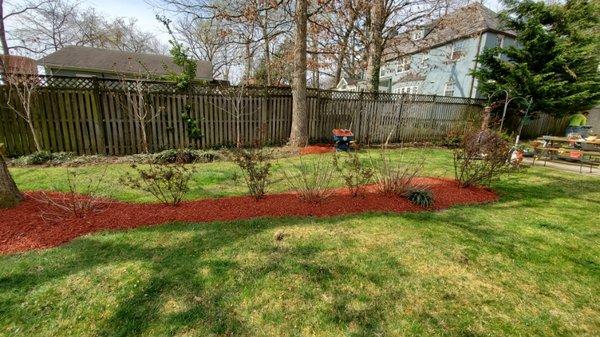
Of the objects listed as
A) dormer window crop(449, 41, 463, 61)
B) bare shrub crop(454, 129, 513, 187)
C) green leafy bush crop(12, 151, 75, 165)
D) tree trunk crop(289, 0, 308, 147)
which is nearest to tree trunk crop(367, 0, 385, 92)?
tree trunk crop(289, 0, 308, 147)

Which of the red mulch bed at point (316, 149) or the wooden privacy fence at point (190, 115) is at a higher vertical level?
the wooden privacy fence at point (190, 115)

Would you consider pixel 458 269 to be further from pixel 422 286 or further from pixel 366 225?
pixel 366 225

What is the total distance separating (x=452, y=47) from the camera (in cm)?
2109

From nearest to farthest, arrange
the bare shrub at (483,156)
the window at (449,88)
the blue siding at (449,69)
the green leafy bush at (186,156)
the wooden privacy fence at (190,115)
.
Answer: the bare shrub at (483,156) → the wooden privacy fence at (190,115) → the green leafy bush at (186,156) → the blue siding at (449,69) → the window at (449,88)

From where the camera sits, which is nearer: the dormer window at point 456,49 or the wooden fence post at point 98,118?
the wooden fence post at point 98,118

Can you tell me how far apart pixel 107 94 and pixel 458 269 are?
8.85 metres

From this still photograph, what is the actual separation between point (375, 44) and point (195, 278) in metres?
12.3

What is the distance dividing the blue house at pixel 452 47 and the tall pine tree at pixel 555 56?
7.85ft

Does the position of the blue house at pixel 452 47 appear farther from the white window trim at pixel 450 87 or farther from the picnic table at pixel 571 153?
the picnic table at pixel 571 153

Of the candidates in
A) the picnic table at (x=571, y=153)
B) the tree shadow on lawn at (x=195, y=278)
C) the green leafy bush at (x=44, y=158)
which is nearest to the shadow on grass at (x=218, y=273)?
the tree shadow on lawn at (x=195, y=278)

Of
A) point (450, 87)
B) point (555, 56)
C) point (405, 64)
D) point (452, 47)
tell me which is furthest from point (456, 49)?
point (555, 56)

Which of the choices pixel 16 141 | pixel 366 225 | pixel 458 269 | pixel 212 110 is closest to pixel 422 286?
pixel 458 269

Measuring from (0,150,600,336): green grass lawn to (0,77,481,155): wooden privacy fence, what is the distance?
4.13 meters

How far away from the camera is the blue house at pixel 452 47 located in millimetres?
14008
